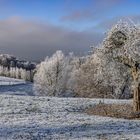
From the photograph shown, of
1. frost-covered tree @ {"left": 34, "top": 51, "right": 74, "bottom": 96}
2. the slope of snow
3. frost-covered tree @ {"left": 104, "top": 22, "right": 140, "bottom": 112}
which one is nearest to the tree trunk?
frost-covered tree @ {"left": 104, "top": 22, "right": 140, "bottom": 112}

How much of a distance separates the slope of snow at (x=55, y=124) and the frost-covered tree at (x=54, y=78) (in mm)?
68452

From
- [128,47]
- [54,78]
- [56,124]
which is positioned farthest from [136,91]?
[54,78]

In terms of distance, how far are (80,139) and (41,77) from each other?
8963 cm

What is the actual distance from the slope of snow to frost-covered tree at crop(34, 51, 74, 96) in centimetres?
6845

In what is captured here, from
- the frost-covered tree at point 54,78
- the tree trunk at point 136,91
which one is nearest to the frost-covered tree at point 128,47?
the tree trunk at point 136,91

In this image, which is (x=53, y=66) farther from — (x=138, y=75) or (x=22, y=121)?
(x=22, y=121)

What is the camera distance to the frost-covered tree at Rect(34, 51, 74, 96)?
109 m

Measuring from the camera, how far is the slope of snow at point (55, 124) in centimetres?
2559

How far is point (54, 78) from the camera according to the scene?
112188mm

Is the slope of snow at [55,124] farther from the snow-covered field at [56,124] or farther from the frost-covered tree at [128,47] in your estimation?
the frost-covered tree at [128,47]

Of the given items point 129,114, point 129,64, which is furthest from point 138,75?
point 129,114

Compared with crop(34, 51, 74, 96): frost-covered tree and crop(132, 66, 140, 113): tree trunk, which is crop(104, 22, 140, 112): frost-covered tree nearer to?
crop(132, 66, 140, 113): tree trunk

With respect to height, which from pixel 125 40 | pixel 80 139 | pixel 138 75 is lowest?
pixel 80 139

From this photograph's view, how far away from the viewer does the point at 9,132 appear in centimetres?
2600
